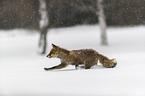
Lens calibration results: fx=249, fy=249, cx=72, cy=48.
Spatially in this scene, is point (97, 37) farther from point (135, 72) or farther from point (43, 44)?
point (135, 72)

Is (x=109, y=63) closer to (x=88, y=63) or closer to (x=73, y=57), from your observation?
(x=88, y=63)

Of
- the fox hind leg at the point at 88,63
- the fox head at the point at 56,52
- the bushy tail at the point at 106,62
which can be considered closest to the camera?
the fox head at the point at 56,52

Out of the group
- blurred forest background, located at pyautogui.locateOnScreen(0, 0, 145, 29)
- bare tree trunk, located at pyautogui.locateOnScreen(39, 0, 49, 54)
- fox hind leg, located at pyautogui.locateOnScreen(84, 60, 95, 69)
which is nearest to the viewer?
fox hind leg, located at pyautogui.locateOnScreen(84, 60, 95, 69)

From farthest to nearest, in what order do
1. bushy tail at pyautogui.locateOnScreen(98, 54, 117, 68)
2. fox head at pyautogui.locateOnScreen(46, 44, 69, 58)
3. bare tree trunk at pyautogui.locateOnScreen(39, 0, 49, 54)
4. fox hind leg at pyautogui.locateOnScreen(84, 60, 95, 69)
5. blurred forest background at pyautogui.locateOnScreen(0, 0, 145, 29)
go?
blurred forest background at pyautogui.locateOnScreen(0, 0, 145, 29), bare tree trunk at pyautogui.locateOnScreen(39, 0, 49, 54), bushy tail at pyautogui.locateOnScreen(98, 54, 117, 68), fox hind leg at pyautogui.locateOnScreen(84, 60, 95, 69), fox head at pyautogui.locateOnScreen(46, 44, 69, 58)

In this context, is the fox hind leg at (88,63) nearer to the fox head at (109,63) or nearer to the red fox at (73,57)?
the red fox at (73,57)

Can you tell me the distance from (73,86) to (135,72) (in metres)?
1.70

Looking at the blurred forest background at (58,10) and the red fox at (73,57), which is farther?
the blurred forest background at (58,10)

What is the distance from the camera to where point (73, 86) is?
441 cm

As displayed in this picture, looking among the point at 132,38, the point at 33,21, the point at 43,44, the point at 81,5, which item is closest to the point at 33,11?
the point at 33,21

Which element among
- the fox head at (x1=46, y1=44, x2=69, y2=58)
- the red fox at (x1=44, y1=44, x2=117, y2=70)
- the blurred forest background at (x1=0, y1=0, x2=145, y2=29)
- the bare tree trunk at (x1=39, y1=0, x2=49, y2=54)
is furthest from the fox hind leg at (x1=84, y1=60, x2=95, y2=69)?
the blurred forest background at (x1=0, y1=0, x2=145, y2=29)

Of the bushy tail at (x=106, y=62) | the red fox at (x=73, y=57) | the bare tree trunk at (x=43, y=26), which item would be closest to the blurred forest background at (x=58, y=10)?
the bare tree trunk at (x=43, y=26)

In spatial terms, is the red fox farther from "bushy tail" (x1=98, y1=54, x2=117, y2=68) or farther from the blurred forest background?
the blurred forest background

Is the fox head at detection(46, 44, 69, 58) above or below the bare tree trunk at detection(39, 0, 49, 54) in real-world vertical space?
below

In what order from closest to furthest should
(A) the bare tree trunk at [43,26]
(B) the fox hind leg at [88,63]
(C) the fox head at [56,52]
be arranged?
1. (C) the fox head at [56,52]
2. (B) the fox hind leg at [88,63]
3. (A) the bare tree trunk at [43,26]
